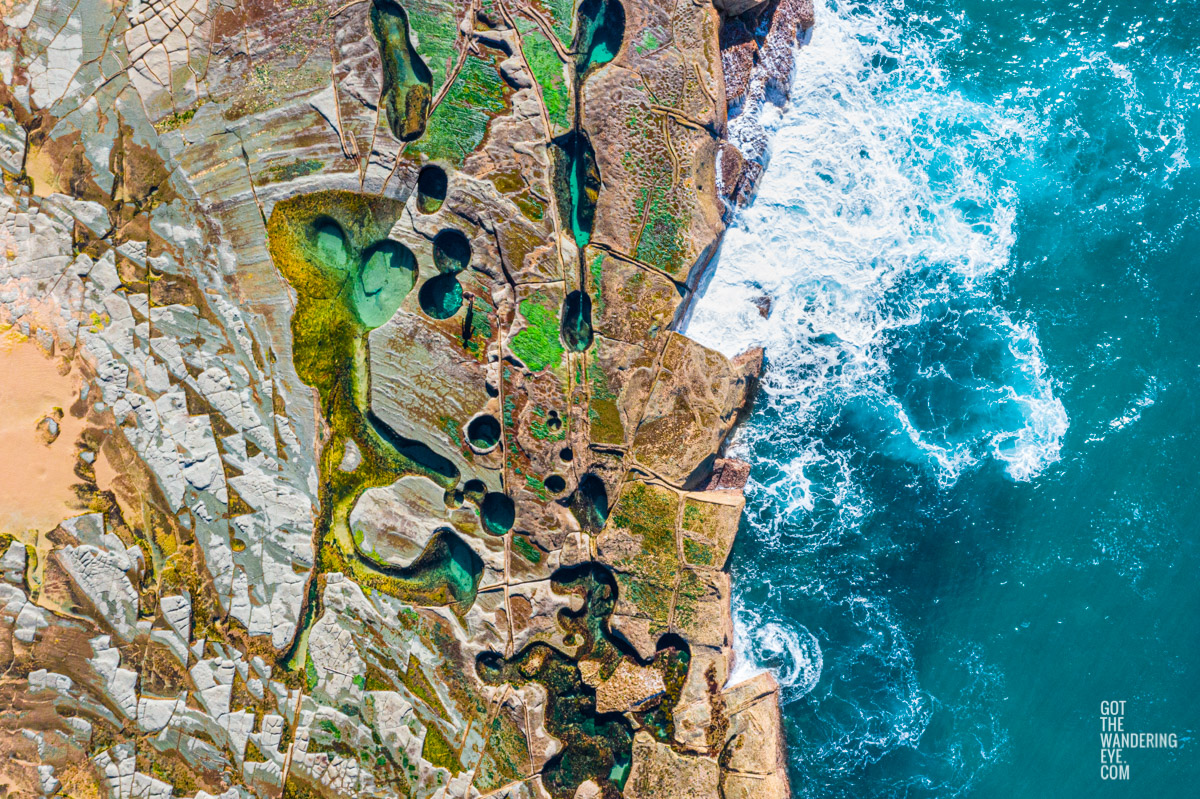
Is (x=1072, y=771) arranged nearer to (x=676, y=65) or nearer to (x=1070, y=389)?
(x=1070, y=389)

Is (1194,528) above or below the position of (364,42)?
below

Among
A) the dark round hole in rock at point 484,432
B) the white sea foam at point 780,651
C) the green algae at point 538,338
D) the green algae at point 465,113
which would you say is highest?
the green algae at point 465,113

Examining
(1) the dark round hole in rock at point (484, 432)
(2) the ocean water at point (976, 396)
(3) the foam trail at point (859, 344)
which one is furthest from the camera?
(3) the foam trail at point (859, 344)

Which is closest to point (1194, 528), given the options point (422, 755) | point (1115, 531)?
point (1115, 531)

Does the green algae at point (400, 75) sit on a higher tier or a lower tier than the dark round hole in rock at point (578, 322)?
higher

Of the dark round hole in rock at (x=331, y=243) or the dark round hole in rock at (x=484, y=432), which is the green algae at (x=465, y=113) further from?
the dark round hole in rock at (x=484, y=432)

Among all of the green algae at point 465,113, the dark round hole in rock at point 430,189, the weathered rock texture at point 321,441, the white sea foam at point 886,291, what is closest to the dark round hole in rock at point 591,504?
the weathered rock texture at point 321,441

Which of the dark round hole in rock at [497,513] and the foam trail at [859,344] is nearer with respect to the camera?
the dark round hole in rock at [497,513]
